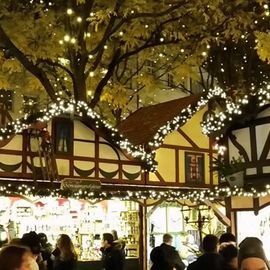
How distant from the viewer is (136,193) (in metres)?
13.6

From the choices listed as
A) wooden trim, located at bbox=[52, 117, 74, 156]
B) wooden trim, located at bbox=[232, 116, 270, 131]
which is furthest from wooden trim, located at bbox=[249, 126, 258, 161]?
wooden trim, located at bbox=[52, 117, 74, 156]

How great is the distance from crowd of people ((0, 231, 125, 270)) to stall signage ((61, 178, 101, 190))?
124cm

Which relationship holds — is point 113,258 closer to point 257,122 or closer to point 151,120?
point 257,122

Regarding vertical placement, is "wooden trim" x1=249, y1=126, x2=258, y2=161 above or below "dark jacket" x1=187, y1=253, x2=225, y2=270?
above

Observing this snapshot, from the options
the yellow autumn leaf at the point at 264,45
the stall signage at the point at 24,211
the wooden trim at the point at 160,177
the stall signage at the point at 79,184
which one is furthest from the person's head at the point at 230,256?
the stall signage at the point at 24,211

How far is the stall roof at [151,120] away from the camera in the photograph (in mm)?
14898

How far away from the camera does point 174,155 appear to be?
15.7 meters

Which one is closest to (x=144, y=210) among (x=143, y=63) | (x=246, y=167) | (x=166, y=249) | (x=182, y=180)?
(x=182, y=180)

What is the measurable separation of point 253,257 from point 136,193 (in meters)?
9.46

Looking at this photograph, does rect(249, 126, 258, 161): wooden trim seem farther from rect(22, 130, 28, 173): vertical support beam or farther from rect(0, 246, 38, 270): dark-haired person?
rect(0, 246, 38, 270): dark-haired person

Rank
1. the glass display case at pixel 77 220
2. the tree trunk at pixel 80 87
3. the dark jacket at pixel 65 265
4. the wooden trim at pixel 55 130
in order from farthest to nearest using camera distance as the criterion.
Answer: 1. the glass display case at pixel 77 220
2. the wooden trim at pixel 55 130
3. the tree trunk at pixel 80 87
4. the dark jacket at pixel 65 265

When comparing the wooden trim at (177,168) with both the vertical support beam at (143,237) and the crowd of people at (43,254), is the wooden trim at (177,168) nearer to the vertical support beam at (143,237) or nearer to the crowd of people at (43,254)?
the vertical support beam at (143,237)

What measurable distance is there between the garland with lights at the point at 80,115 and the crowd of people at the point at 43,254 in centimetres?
250

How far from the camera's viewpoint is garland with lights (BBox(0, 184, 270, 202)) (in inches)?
482
